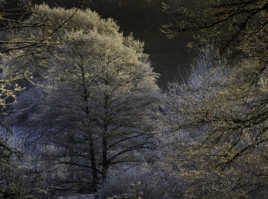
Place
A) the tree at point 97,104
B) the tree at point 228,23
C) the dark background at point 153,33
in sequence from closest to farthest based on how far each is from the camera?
1. the tree at point 228,23
2. the tree at point 97,104
3. the dark background at point 153,33

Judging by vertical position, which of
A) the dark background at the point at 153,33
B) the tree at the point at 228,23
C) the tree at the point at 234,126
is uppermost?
the dark background at the point at 153,33

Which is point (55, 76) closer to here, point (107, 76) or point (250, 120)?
point (107, 76)

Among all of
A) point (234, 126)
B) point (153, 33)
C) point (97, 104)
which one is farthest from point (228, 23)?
point (153, 33)

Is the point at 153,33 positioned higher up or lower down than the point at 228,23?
higher up

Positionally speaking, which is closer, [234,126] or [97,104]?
[234,126]

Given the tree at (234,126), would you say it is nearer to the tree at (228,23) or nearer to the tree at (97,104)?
the tree at (228,23)

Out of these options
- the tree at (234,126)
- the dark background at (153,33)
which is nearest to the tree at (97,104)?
the tree at (234,126)

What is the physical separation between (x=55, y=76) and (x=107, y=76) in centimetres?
195

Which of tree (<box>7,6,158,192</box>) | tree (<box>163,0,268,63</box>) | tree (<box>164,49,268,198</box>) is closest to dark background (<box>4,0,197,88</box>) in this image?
tree (<box>7,6,158,192</box>)

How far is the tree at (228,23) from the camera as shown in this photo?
12.8ft

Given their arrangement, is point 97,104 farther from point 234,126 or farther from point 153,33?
point 153,33

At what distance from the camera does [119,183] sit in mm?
8539

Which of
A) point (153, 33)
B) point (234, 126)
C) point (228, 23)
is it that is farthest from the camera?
point (153, 33)

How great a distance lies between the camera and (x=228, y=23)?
162 inches
